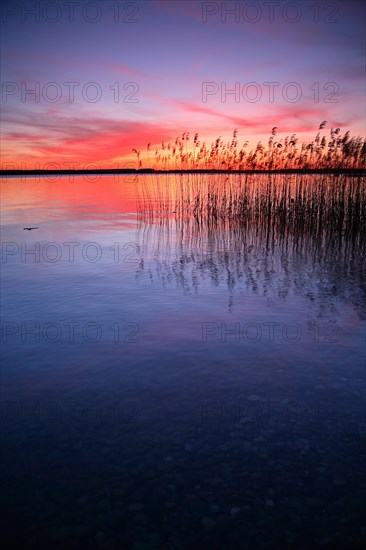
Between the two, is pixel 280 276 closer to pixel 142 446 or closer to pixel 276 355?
pixel 276 355

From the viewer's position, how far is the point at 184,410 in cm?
379

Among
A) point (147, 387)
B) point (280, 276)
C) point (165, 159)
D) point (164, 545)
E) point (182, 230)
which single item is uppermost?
point (165, 159)

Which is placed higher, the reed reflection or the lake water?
the reed reflection

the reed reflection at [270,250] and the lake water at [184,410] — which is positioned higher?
the reed reflection at [270,250]

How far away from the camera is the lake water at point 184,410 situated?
260cm

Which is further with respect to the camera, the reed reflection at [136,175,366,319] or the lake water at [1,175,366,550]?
the reed reflection at [136,175,366,319]

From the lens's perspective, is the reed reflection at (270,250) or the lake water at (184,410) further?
the reed reflection at (270,250)

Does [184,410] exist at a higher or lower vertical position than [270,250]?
lower

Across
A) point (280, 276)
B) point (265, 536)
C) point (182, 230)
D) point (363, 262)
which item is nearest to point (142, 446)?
point (265, 536)

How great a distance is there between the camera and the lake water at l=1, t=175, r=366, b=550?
2596 millimetres

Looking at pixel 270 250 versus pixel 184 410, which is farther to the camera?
pixel 270 250

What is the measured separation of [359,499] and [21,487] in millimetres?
2326

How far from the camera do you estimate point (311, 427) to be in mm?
3529

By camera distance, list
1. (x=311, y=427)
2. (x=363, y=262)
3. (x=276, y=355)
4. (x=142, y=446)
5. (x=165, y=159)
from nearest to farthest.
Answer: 1. (x=142, y=446)
2. (x=311, y=427)
3. (x=276, y=355)
4. (x=363, y=262)
5. (x=165, y=159)
